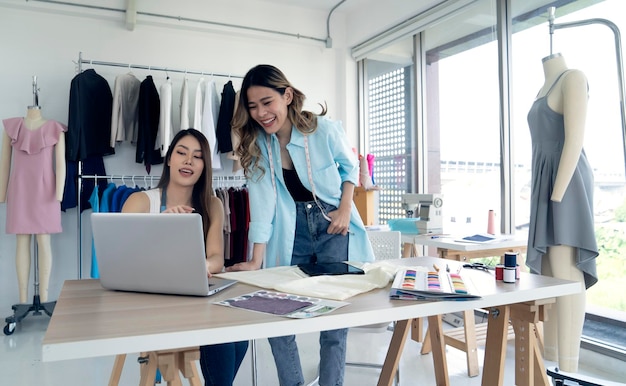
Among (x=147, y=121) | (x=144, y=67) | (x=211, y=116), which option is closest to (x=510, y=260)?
(x=211, y=116)

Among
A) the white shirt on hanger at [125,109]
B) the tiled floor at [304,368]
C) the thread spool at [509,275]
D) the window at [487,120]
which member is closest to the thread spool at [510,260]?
the thread spool at [509,275]

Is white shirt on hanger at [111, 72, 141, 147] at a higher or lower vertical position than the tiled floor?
higher

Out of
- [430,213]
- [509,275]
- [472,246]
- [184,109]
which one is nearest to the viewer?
[509,275]

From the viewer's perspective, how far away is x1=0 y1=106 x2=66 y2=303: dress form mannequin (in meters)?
3.44

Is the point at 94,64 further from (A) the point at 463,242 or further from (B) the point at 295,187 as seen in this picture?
(A) the point at 463,242

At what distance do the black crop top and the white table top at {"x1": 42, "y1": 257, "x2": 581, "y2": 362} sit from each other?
522 millimetres

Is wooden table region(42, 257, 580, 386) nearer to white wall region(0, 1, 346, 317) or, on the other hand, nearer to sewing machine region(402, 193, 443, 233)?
sewing machine region(402, 193, 443, 233)

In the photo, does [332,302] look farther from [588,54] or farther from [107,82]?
[107,82]

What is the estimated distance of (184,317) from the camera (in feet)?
3.20

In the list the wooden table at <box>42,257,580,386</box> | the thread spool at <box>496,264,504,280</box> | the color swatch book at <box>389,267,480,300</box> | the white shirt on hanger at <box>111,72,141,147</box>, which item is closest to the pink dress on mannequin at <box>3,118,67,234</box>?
the white shirt on hanger at <box>111,72,141,147</box>

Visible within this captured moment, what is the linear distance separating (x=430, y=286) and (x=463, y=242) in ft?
4.88

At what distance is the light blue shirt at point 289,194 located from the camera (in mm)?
1732

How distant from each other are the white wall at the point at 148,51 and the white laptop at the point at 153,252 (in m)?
3.07

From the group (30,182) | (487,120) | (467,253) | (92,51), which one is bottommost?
(467,253)
